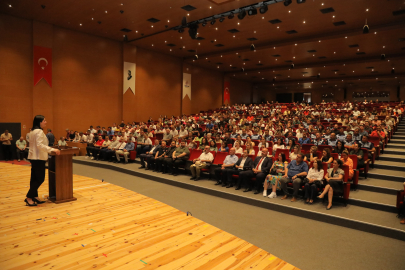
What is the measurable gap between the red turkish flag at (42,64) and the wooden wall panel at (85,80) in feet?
0.83

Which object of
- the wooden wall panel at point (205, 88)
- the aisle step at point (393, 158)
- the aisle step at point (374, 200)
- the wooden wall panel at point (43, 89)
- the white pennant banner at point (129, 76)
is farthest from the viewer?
the wooden wall panel at point (205, 88)

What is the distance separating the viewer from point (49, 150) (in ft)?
10.0

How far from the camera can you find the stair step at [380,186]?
168 inches

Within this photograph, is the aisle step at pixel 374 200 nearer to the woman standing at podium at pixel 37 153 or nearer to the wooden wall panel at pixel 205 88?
the woman standing at podium at pixel 37 153

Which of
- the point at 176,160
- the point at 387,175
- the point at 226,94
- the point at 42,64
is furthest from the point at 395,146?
the point at 226,94

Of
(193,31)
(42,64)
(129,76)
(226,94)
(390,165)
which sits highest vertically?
(193,31)

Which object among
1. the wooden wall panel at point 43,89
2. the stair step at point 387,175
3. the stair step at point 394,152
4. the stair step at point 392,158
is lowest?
the stair step at point 387,175

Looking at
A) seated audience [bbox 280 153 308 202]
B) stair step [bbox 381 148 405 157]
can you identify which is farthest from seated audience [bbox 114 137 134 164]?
stair step [bbox 381 148 405 157]

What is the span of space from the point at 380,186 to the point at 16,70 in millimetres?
11039

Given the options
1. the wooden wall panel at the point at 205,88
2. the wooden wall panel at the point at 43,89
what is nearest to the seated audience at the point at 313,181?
the wooden wall panel at the point at 43,89

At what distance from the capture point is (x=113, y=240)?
2484mm

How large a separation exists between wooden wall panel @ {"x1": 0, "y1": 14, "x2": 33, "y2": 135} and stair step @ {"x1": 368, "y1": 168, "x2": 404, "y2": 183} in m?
10.6

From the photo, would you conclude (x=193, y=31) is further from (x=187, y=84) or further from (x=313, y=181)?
(x=187, y=84)

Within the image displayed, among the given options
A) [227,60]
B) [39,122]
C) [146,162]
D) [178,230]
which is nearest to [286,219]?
[178,230]
